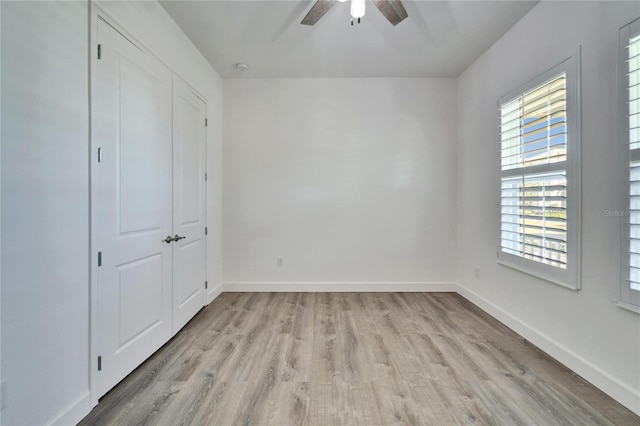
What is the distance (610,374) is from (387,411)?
4.91 feet

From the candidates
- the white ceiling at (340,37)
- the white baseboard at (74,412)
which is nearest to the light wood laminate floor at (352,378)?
the white baseboard at (74,412)

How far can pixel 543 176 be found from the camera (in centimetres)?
222

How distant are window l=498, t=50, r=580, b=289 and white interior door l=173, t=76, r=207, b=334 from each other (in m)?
3.24

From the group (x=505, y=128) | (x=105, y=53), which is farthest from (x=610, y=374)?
(x=105, y=53)

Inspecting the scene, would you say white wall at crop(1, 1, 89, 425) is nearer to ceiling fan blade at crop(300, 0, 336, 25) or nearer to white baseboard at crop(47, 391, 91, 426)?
white baseboard at crop(47, 391, 91, 426)

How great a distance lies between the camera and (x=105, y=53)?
1.66m

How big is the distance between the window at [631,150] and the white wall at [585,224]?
0.06 meters

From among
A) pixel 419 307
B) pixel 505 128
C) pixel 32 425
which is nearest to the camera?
pixel 32 425

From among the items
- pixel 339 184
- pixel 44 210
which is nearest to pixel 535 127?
pixel 339 184

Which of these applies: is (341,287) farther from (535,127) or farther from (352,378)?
(535,127)

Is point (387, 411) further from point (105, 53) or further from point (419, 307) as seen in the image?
→ point (105, 53)

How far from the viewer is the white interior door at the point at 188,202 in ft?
8.17

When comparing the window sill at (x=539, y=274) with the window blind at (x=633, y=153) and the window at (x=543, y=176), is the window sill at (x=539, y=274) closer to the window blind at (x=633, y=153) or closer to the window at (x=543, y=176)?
the window at (x=543, y=176)

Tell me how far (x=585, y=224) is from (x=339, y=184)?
2478 millimetres
